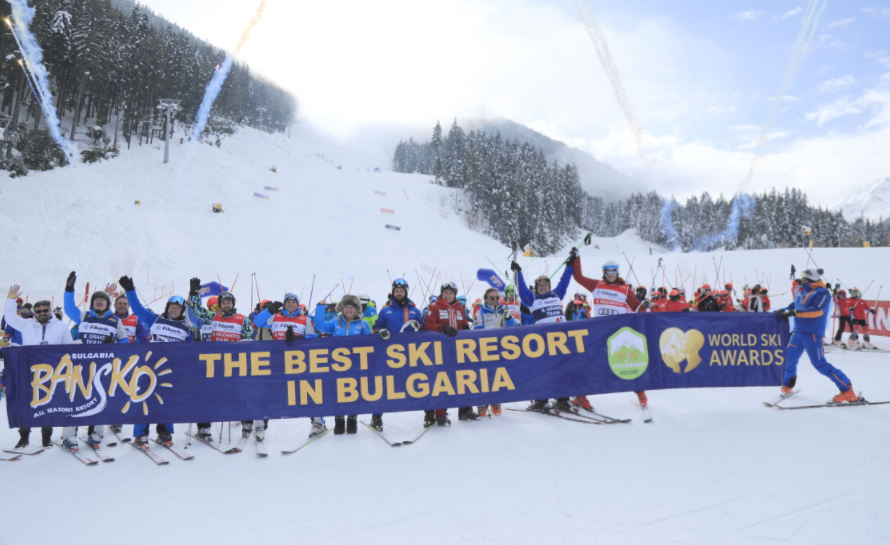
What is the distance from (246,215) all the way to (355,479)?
101 feet

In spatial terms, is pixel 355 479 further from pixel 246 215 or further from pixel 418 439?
pixel 246 215

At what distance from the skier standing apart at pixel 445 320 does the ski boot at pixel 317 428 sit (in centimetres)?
134

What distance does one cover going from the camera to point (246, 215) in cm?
3119

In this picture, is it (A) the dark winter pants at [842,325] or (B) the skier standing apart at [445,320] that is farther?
(A) the dark winter pants at [842,325]

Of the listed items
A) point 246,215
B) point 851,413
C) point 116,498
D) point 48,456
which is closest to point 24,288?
point 246,215

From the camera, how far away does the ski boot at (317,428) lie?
558cm

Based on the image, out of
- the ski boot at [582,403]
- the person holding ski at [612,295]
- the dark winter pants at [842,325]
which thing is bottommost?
the ski boot at [582,403]

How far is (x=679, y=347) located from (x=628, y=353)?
0.78 meters

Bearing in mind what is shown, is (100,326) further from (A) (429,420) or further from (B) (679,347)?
(B) (679,347)

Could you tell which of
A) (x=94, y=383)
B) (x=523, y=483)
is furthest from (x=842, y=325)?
(x=94, y=383)

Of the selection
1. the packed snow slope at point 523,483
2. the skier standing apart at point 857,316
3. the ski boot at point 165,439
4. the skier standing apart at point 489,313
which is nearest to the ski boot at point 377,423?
the packed snow slope at point 523,483

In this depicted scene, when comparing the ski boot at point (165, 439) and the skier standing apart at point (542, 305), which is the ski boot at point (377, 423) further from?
the ski boot at point (165, 439)

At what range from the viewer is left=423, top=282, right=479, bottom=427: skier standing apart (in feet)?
19.1

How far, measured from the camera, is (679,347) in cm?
590
